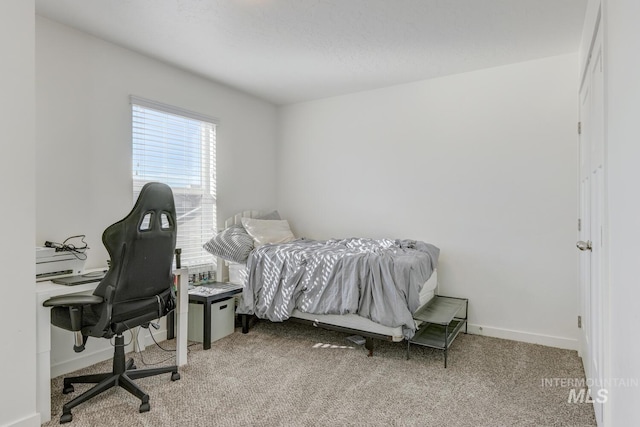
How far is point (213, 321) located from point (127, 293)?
3.96 ft

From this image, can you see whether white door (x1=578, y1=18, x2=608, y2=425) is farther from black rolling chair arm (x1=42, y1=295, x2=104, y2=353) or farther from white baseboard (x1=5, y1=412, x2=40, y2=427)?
white baseboard (x1=5, y1=412, x2=40, y2=427)

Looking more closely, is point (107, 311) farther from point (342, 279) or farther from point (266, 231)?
point (266, 231)

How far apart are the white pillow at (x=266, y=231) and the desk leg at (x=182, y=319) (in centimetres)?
104

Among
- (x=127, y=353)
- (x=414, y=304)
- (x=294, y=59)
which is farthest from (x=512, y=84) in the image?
(x=127, y=353)

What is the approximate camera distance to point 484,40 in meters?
2.81

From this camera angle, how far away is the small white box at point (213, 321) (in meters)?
3.13

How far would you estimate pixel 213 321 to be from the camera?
10.3ft

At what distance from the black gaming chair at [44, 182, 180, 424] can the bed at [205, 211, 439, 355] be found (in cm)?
105

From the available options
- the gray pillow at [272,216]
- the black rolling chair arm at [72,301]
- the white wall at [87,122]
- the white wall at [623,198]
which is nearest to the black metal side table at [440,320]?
the white wall at [623,198]

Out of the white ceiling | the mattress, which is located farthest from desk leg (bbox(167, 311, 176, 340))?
the white ceiling

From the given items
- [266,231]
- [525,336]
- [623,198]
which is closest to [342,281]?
[266,231]

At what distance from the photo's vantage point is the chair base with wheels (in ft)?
6.56

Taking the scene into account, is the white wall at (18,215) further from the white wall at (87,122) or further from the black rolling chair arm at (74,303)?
the white wall at (87,122)

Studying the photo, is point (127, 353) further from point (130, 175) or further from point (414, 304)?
point (414, 304)
